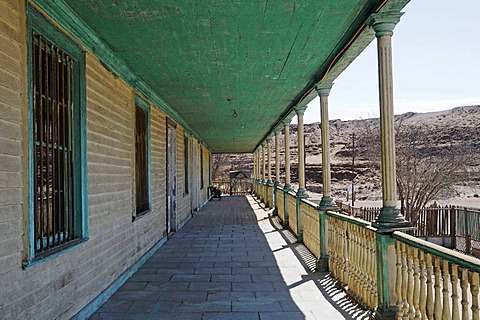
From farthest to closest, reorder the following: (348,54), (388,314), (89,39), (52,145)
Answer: (348,54)
(89,39)
(388,314)
(52,145)

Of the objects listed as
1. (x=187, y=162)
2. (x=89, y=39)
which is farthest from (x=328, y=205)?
(x=187, y=162)

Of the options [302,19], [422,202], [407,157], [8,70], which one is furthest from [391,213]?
[407,157]

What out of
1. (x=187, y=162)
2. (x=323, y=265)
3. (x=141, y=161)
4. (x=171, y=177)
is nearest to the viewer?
(x=323, y=265)

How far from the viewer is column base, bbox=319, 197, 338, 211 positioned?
6.05m

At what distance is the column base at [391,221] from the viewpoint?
3.72 meters

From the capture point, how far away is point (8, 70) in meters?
2.76

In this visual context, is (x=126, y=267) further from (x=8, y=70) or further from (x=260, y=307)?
(x=8, y=70)

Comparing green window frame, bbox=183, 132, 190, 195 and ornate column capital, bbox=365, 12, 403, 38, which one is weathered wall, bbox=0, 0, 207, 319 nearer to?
ornate column capital, bbox=365, 12, 403, 38

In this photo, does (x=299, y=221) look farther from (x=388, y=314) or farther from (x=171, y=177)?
(x=388, y=314)

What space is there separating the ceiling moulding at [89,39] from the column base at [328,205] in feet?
10.7

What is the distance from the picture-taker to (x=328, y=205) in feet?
20.0

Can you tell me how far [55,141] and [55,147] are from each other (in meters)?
0.05

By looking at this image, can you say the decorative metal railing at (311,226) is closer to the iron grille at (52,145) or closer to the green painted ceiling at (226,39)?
the green painted ceiling at (226,39)

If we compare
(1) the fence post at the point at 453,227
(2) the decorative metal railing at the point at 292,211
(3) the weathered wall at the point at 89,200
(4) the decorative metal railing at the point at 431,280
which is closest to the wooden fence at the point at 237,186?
(1) the fence post at the point at 453,227
